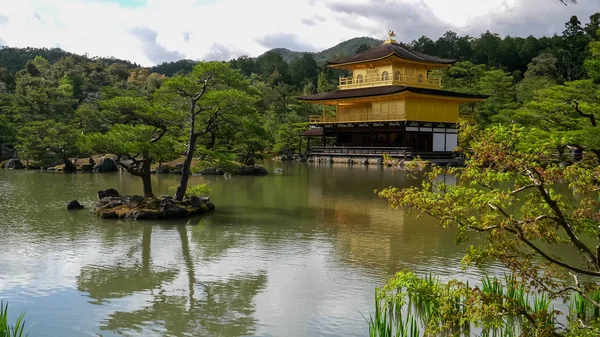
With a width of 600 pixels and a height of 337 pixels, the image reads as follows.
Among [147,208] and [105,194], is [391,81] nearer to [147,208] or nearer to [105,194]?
[105,194]

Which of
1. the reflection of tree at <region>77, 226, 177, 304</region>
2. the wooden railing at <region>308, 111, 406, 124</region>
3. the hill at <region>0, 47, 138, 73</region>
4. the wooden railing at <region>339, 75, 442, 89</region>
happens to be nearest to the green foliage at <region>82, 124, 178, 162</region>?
the reflection of tree at <region>77, 226, 177, 304</region>

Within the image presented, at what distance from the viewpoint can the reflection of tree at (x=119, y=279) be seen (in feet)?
27.7

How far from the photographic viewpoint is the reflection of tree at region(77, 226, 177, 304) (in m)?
8.43

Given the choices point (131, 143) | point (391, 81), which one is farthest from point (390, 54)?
point (131, 143)

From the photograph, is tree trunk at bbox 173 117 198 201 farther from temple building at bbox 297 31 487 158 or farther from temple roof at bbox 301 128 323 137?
temple roof at bbox 301 128 323 137

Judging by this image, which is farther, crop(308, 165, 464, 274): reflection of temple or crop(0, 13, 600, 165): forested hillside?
crop(0, 13, 600, 165): forested hillside

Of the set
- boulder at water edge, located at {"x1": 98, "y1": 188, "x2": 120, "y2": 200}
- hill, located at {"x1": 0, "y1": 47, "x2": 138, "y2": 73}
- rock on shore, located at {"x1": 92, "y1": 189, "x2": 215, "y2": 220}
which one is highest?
hill, located at {"x1": 0, "y1": 47, "x2": 138, "y2": 73}

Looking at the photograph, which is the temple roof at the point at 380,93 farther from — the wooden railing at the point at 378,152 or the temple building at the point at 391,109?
the wooden railing at the point at 378,152

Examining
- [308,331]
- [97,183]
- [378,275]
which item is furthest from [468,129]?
[97,183]

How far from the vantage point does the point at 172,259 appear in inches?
418

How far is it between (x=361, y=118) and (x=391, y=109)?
2678 mm

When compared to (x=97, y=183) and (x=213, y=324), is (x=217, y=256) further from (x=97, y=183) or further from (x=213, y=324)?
(x=97, y=183)

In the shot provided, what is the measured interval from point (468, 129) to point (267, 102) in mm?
62070

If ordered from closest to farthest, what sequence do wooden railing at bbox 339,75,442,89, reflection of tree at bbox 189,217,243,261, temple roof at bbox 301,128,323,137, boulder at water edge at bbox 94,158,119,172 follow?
reflection of tree at bbox 189,217,243,261, boulder at water edge at bbox 94,158,119,172, wooden railing at bbox 339,75,442,89, temple roof at bbox 301,128,323,137
